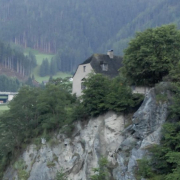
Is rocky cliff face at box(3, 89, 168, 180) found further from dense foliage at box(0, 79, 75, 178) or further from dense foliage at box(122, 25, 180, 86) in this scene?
dense foliage at box(122, 25, 180, 86)

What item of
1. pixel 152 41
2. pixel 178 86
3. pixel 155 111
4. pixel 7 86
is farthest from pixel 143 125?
pixel 7 86

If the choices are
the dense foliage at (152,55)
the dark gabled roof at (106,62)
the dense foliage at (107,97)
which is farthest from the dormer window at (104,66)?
the dense foliage at (152,55)

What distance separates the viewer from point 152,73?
36.9 meters

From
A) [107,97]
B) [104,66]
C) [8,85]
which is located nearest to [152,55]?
[107,97]

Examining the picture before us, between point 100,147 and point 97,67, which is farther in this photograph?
point 97,67

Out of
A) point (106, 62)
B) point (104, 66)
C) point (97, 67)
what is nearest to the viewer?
point (97, 67)

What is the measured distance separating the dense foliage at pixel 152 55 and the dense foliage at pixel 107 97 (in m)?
2.11

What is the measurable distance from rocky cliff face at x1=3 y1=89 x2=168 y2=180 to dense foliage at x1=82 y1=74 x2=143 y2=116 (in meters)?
1.08

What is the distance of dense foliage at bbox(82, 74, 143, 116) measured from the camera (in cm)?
3612

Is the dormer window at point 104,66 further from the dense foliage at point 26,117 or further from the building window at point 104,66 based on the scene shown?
the dense foliage at point 26,117

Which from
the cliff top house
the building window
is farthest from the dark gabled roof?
the building window

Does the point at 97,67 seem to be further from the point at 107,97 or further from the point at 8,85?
the point at 8,85

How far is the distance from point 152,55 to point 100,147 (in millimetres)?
10758

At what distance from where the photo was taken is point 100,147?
37.1 meters
